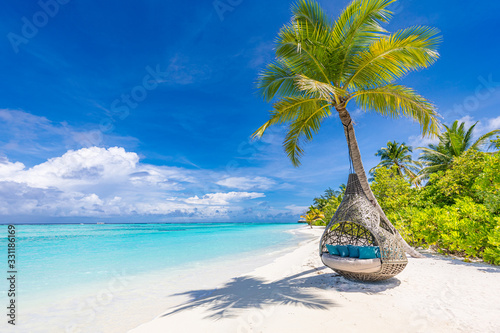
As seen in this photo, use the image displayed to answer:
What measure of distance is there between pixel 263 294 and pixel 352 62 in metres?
6.33

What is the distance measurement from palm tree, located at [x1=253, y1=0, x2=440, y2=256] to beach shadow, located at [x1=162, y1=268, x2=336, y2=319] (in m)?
2.73

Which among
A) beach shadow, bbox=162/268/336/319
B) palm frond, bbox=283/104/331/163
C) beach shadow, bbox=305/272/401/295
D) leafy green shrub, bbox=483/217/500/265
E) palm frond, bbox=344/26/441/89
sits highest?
palm frond, bbox=344/26/441/89

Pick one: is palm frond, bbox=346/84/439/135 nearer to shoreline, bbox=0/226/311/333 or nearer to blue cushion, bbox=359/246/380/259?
blue cushion, bbox=359/246/380/259

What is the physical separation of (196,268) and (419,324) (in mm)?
7762

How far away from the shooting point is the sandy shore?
3328 mm

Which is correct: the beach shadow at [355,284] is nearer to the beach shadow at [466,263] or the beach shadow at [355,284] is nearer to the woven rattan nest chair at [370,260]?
the woven rattan nest chair at [370,260]

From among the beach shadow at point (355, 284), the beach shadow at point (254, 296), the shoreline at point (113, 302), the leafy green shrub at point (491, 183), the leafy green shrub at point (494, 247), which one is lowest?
the shoreline at point (113, 302)

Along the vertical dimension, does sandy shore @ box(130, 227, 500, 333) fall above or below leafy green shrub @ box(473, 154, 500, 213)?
below

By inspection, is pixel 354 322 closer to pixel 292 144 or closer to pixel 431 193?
pixel 292 144

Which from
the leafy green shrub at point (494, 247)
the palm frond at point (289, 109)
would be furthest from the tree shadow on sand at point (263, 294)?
the palm frond at point (289, 109)

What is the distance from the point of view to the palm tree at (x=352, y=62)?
5.54 metres

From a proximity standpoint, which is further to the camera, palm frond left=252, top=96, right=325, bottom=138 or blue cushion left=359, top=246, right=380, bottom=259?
palm frond left=252, top=96, right=325, bottom=138

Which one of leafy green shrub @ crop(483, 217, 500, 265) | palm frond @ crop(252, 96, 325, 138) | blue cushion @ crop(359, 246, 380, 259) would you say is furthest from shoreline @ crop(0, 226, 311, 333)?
leafy green shrub @ crop(483, 217, 500, 265)

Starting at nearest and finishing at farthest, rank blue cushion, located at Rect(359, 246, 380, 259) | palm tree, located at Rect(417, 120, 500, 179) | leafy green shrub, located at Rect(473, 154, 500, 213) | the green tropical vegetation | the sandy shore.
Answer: the sandy shore, blue cushion, located at Rect(359, 246, 380, 259), the green tropical vegetation, leafy green shrub, located at Rect(473, 154, 500, 213), palm tree, located at Rect(417, 120, 500, 179)
